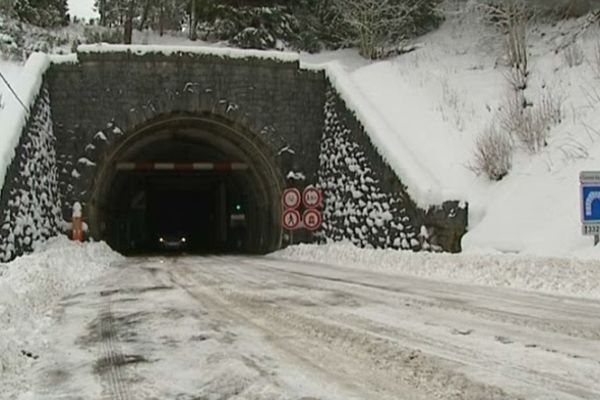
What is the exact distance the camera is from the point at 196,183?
43281 mm

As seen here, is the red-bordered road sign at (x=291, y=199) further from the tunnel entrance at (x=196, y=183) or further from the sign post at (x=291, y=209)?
the tunnel entrance at (x=196, y=183)

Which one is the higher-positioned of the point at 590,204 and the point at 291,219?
the point at 590,204

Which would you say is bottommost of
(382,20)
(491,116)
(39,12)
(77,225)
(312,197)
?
(77,225)

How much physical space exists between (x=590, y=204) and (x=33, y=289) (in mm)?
8691

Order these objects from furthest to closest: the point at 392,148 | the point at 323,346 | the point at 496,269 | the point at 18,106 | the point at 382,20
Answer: the point at 382,20 → the point at 18,106 → the point at 392,148 → the point at 496,269 → the point at 323,346

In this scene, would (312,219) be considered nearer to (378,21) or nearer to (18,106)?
(18,106)

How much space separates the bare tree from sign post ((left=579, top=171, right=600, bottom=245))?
15.8 metres

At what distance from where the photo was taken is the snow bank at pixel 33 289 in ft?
18.2

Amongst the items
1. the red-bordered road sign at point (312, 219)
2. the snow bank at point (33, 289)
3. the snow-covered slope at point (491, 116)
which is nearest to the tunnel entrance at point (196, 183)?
the red-bordered road sign at point (312, 219)

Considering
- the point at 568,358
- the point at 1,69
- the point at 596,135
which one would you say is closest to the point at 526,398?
the point at 568,358

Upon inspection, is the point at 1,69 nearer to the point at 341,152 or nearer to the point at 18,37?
the point at 18,37

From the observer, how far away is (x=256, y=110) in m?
22.0

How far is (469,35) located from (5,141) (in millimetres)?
17035

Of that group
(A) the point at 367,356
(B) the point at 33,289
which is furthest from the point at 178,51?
A: (A) the point at 367,356
